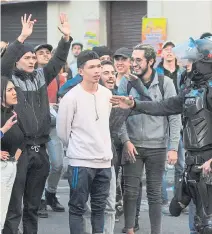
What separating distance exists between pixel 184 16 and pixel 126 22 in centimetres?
228

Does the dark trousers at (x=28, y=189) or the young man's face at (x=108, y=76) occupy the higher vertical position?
the young man's face at (x=108, y=76)

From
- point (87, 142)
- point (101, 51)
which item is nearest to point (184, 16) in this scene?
point (101, 51)

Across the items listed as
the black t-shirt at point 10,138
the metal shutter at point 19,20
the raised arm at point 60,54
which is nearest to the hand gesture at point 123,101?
the raised arm at point 60,54

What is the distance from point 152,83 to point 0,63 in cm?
165

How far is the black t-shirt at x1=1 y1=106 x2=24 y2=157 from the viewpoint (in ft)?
22.0

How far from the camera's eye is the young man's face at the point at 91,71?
7.31 meters

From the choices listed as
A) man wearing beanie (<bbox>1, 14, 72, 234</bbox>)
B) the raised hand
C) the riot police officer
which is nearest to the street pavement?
man wearing beanie (<bbox>1, 14, 72, 234</bbox>)

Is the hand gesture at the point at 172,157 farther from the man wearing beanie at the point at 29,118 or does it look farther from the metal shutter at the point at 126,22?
the metal shutter at the point at 126,22

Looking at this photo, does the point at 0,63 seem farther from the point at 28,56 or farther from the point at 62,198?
the point at 62,198

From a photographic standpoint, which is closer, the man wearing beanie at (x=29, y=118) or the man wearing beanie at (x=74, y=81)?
the man wearing beanie at (x=29, y=118)

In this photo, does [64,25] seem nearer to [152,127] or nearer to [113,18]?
Answer: [152,127]

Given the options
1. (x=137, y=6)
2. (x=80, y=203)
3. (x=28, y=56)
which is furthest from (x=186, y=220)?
(x=137, y=6)

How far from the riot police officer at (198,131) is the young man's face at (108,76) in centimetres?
142

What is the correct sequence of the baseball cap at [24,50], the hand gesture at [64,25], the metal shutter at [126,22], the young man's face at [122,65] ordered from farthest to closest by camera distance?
the metal shutter at [126,22] → the young man's face at [122,65] → the hand gesture at [64,25] → the baseball cap at [24,50]
